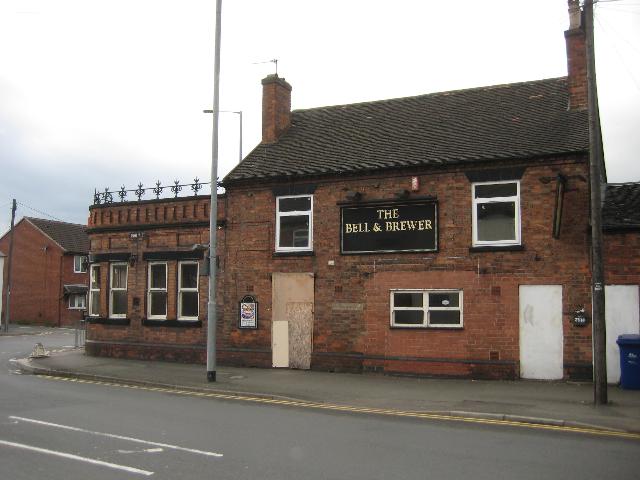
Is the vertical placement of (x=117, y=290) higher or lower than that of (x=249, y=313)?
higher

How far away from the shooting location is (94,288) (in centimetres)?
2273

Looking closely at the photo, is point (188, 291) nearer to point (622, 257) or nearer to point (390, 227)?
point (390, 227)

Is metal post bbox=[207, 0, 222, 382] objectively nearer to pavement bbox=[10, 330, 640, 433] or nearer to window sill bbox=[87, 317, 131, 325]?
pavement bbox=[10, 330, 640, 433]

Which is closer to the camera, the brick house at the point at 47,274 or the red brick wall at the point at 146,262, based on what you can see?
the red brick wall at the point at 146,262

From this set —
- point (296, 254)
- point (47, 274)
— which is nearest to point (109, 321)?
point (296, 254)

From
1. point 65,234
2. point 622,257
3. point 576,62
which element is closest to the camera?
point 622,257

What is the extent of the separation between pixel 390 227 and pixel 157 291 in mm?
8350

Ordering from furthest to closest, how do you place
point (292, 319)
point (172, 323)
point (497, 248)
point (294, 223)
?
point (172, 323)
point (294, 223)
point (292, 319)
point (497, 248)

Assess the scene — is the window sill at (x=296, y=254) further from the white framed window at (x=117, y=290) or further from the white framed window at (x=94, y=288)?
the white framed window at (x=94, y=288)

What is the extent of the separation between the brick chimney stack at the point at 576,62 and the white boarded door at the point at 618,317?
515cm

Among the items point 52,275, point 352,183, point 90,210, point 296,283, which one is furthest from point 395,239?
point 52,275

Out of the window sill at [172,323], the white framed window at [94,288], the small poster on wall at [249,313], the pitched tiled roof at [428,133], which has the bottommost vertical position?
the window sill at [172,323]

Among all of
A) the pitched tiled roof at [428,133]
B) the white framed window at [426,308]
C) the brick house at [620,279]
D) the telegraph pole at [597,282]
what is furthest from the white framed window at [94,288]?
the telegraph pole at [597,282]

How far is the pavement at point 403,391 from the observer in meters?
11.1
